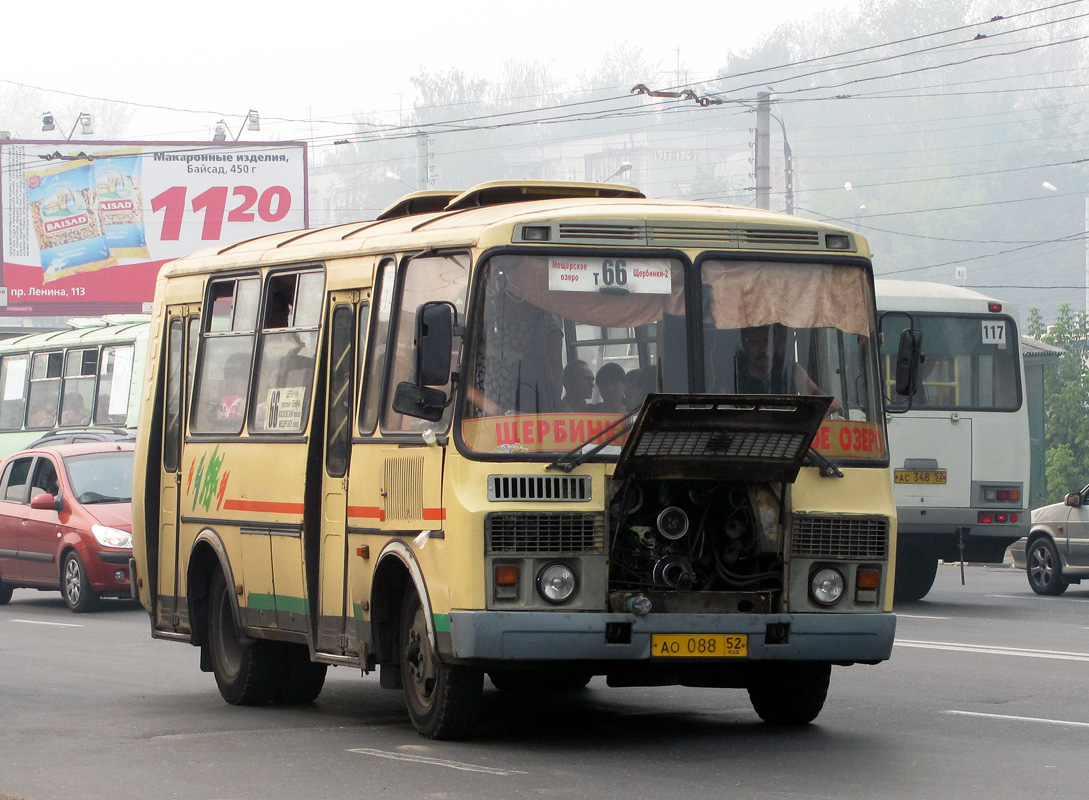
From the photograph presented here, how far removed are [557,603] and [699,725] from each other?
5.75ft

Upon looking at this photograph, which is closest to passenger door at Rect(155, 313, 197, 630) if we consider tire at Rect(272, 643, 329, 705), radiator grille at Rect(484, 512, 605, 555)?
tire at Rect(272, 643, 329, 705)

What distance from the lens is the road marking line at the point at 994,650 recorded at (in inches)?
553

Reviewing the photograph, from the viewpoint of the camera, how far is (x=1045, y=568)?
71.5 ft

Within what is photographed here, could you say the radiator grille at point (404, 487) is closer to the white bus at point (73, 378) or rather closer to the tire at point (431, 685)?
the tire at point (431, 685)

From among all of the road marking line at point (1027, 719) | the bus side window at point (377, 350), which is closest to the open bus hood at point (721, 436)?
the bus side window at point (377, 350)

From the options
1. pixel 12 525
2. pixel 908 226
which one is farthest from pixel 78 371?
pixel 908 226

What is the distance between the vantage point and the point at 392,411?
989cm

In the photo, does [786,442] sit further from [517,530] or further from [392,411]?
[392,411]

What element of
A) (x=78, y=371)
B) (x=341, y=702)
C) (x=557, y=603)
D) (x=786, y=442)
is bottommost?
(x=341, y=702)

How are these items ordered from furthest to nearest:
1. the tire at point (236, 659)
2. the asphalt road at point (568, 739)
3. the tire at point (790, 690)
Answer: the tire at point (236, 659)
the tire at point (790, 690)
the asphalt road at point (568, 739)

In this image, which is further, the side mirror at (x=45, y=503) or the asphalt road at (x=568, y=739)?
the side mirror at (x=45, y=503)

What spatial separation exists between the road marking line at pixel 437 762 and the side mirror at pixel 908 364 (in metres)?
3.00

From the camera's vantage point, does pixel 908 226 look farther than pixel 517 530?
Yes

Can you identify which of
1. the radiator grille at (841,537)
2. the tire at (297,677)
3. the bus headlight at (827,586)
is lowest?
the tire at (297,677)
